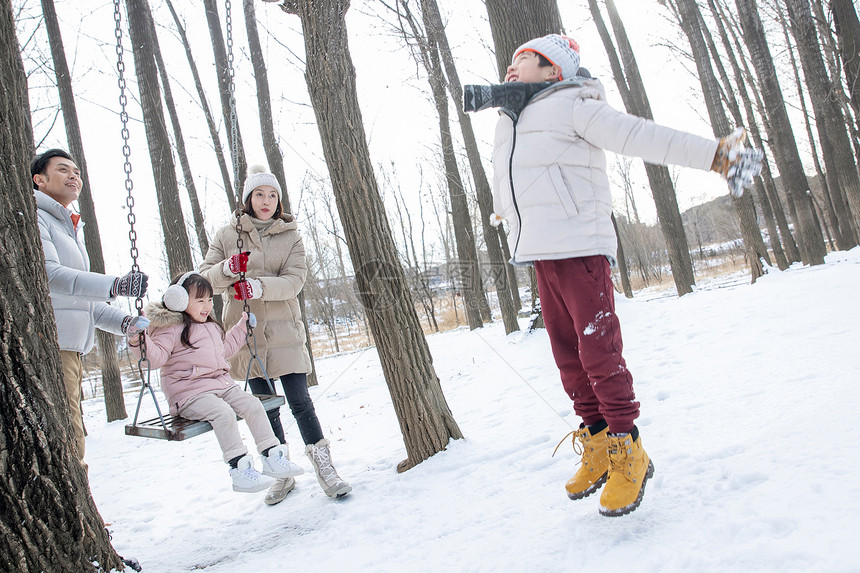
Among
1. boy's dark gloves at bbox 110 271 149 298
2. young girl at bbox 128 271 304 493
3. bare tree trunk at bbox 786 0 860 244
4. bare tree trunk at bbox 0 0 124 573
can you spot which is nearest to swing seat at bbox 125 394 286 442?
young girl at bbox 128 271 304 493

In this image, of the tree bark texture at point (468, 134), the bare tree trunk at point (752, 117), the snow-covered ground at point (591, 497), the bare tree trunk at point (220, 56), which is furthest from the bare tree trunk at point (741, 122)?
the bare tree trunk at point (220, 56)

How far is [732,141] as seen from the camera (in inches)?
68.4

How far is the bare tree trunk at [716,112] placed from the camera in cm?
956

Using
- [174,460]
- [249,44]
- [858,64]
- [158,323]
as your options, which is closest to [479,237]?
[249,44]

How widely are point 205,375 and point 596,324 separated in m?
2.15

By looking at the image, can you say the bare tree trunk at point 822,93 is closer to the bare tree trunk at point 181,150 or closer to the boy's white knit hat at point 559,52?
the boy's white knit hat at point 559,52

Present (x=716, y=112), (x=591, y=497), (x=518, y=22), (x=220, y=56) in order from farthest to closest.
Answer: (x=716, y=112)
(x=220, y=56)
(x=518, y=22)
(x=591, y=497)

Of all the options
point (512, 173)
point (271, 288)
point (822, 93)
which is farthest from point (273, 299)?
point (822, 93)

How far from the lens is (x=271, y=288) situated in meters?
3.14

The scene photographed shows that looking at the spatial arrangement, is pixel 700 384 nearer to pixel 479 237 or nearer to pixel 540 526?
pixel 540 526

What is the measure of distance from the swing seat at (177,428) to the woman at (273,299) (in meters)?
0.33

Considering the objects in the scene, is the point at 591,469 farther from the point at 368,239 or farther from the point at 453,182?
the point at 453,182

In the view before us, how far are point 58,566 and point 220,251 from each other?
1968mm

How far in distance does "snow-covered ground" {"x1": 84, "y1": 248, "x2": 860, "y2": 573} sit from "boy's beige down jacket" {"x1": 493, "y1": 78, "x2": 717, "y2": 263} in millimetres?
1042
